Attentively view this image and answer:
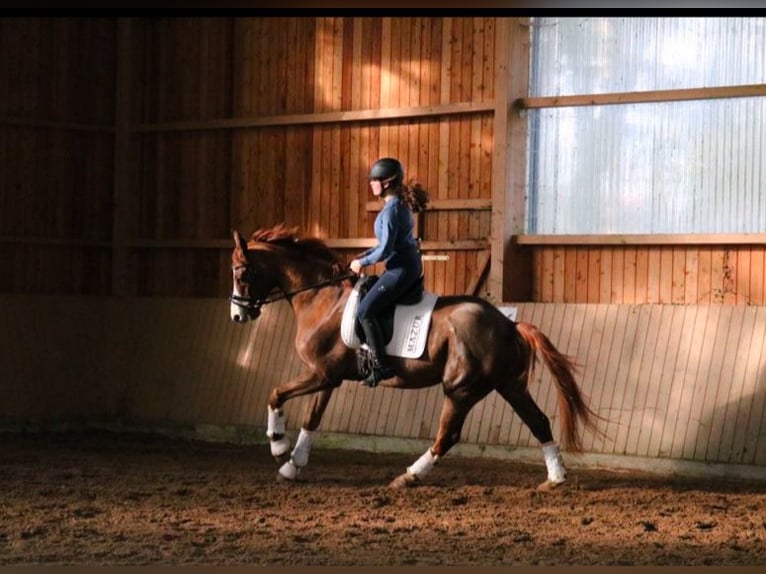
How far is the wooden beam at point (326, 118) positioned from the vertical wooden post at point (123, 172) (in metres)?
0.21

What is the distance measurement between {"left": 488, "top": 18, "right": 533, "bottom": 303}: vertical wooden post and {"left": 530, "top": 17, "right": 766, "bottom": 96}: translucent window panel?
0.20 meters

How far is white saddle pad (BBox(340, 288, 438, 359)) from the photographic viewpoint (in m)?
9.82

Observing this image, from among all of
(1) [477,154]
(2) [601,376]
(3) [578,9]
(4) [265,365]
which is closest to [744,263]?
(2) [601,376]

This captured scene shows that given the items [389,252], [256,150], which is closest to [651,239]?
[389,252]

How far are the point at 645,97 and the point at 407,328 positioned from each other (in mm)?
3422

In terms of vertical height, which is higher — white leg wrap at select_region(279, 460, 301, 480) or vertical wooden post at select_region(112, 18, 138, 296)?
vertical wooden post at select_region(112, 18, 138, 296)

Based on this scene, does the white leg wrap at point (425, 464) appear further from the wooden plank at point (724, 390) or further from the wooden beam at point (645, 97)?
the wooden beam at point (645, 97)

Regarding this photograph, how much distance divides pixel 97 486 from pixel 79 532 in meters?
1.95

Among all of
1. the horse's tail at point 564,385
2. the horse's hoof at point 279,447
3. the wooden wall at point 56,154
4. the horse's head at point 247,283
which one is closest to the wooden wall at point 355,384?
the wooden wall at point 56,154

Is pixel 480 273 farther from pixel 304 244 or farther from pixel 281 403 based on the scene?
pixel 281 403

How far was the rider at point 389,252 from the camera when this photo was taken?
9.60 meters

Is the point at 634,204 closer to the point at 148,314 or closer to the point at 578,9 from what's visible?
the point at 148,314

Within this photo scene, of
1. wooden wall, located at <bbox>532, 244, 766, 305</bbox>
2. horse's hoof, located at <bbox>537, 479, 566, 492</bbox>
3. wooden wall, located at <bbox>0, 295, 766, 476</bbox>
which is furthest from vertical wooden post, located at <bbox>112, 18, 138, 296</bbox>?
horse's hoof, located at <bbox>537, 479, 566, 492</bbox>

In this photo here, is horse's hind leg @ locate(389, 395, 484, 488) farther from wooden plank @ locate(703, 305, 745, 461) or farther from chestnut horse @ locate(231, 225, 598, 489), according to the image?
wooden plank @ locate(703, 305, 745, 461)
